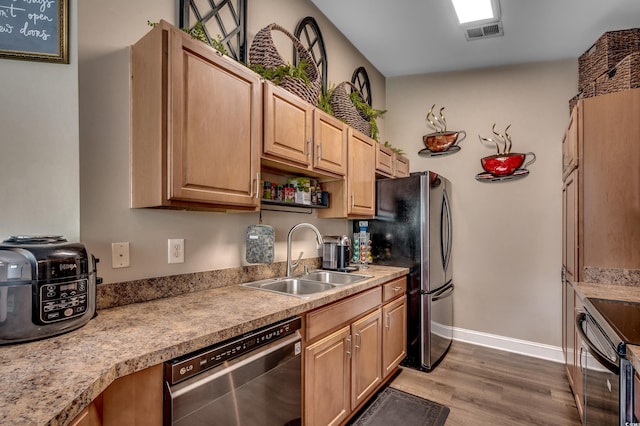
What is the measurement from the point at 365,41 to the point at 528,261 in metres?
2.68

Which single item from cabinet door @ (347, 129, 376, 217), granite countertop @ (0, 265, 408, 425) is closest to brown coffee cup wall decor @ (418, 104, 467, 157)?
cabinet door @ (347, 129, 376, 217)

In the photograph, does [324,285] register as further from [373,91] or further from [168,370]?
[373,91]

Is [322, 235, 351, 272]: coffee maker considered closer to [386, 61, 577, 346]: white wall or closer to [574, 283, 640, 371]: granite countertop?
[574, 283, 640, 371]: granite countertop

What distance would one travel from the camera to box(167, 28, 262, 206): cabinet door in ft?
4.51

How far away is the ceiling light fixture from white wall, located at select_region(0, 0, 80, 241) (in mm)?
2480

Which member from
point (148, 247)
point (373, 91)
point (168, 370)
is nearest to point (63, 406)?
point (168, 370)

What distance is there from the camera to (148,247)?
5.16 ft

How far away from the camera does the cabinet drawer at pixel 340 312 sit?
5.43 ft

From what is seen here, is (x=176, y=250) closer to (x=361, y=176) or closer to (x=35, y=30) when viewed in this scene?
(x=35, y=30)

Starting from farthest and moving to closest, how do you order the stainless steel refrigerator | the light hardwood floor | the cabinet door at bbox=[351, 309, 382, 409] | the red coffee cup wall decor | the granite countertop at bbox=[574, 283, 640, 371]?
the red coffee cup wall decor < the stainless steel refrigerator < the light hardwood floor < the cabinet door at bbox=[351, 309, 382, 409] < the granite countertop at bbox=[574, 283, 640, 371]

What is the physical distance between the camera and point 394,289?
8.52ft

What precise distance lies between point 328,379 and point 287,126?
1428mm

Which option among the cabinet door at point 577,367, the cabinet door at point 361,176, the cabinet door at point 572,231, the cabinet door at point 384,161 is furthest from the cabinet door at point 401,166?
the cabinet door at point 577,367

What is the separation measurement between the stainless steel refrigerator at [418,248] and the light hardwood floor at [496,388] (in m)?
0.21
